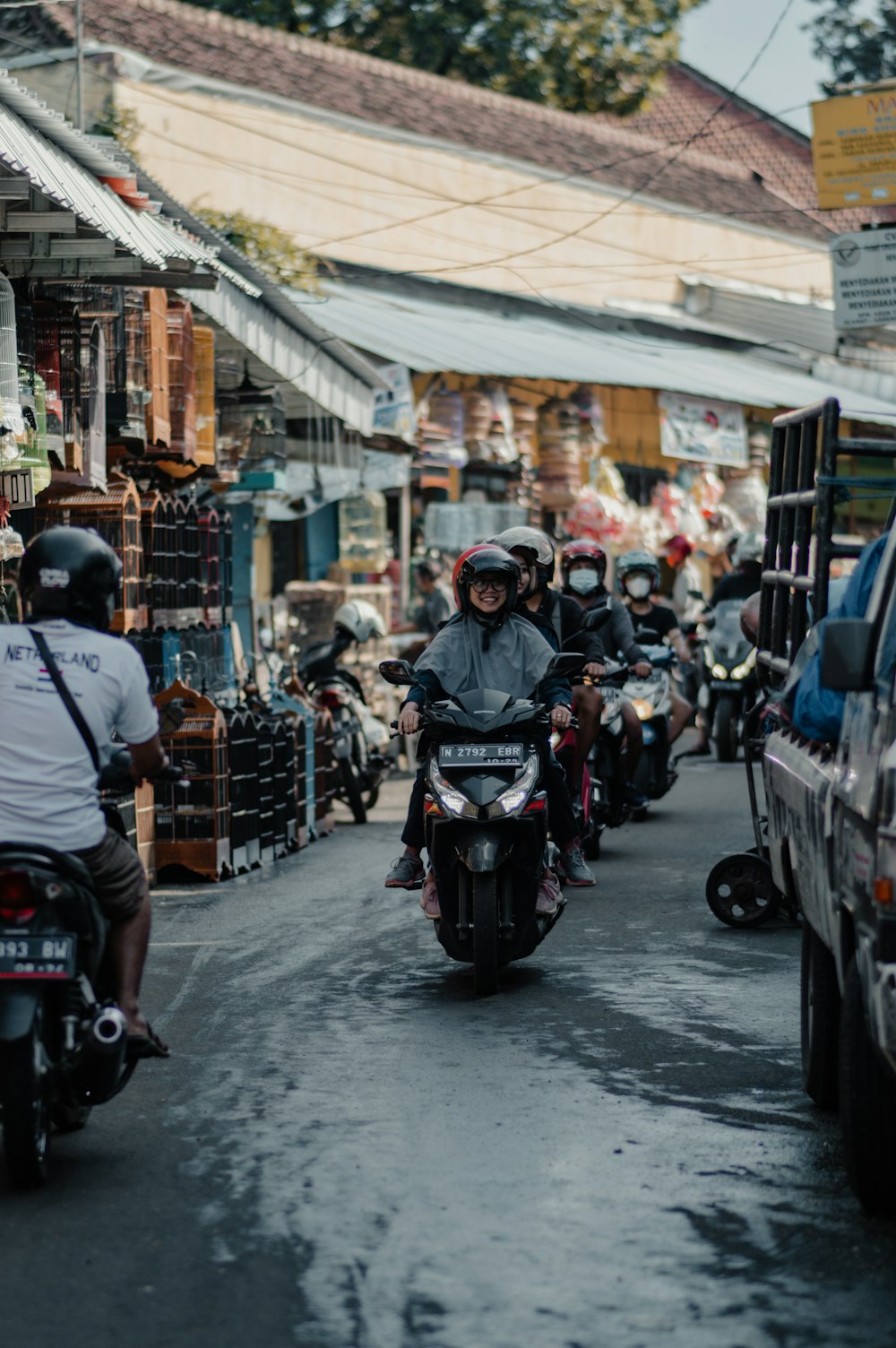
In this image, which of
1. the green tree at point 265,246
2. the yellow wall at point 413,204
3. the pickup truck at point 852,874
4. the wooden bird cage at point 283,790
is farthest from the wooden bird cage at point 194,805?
the yellow wall at point 413,204

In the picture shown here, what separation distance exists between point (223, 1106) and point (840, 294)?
587 inches

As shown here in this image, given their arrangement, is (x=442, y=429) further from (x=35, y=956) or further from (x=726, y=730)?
(x=35, y=956)

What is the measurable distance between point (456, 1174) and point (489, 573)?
151 inches

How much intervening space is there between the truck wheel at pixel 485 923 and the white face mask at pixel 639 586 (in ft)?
24.8

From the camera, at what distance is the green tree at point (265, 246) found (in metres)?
21.4

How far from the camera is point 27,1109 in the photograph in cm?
539

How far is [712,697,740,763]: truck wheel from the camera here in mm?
19469

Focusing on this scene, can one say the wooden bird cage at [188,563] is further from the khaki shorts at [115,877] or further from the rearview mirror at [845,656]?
the rearview mirror at [845,656]

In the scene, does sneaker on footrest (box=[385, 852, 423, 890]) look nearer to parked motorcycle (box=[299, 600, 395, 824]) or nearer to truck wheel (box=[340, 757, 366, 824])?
parked motorcycle (box=[299, 600, 395, 824])

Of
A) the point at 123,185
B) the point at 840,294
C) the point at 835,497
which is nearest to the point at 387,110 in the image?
the point at 840,294

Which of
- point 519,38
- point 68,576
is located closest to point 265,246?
point 68,576

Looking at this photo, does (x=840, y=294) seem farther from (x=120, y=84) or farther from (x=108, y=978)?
(x=108, y=978)

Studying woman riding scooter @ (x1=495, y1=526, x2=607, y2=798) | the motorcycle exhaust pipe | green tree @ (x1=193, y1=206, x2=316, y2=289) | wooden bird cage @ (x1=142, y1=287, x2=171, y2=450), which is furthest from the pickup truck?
green tree @ (x1=193, y1=206, x2=316, y2=289)

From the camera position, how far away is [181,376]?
1360 centimetres
